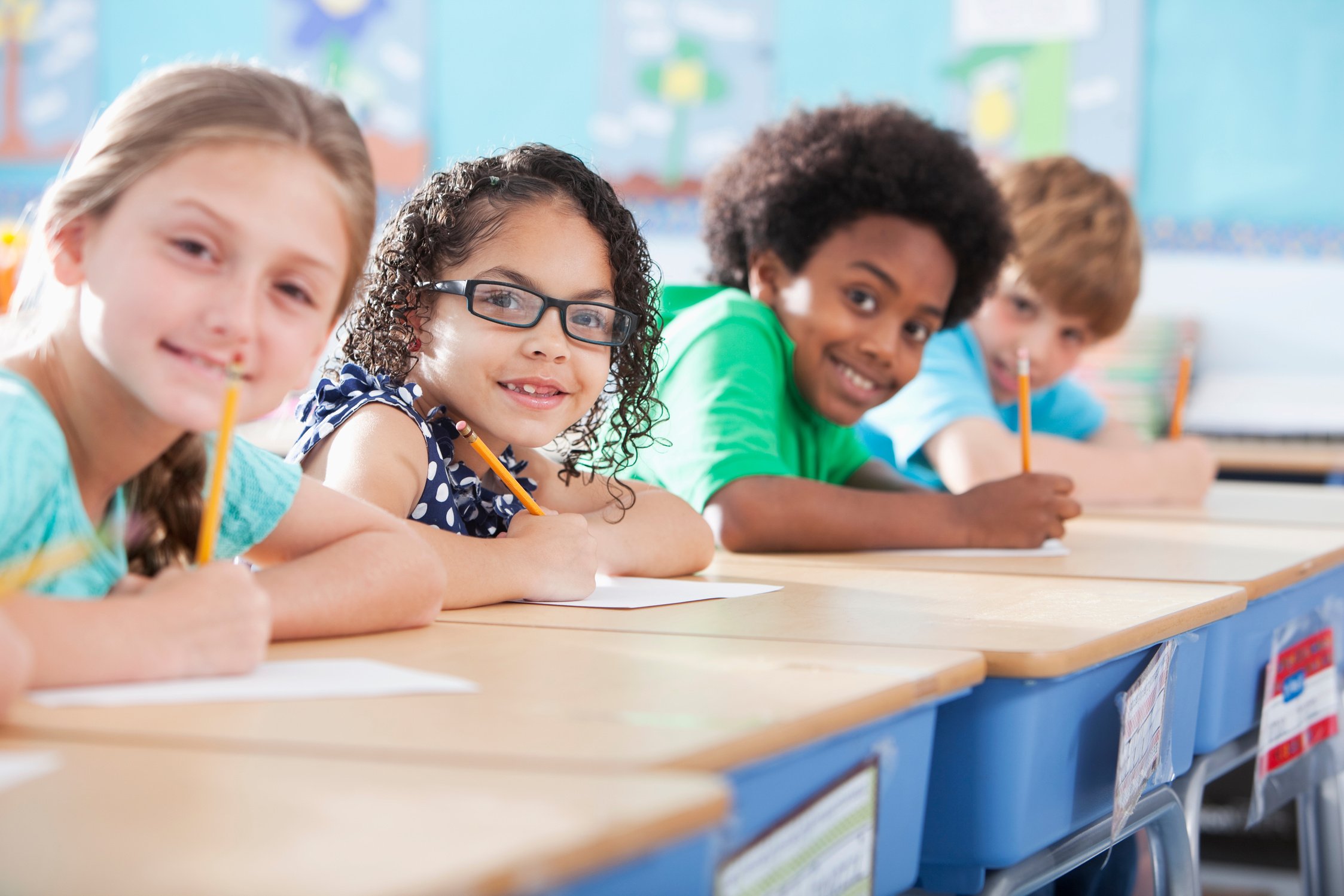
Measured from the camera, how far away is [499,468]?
1118 millimetres

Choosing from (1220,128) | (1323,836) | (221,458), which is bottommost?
(1323,836)

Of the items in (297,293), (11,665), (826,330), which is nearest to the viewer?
(11,665)

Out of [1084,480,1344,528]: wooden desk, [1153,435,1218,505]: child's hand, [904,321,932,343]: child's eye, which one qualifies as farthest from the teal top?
[1153,435,1218,505]: child's hand

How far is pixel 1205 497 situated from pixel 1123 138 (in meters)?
1.58

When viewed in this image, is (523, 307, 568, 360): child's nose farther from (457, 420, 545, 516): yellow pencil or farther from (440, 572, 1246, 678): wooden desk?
(440, 572, 1246, 678): wooden desk

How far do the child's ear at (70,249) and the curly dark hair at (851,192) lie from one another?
1209 millimetres

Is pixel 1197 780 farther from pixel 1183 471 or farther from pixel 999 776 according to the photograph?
pixel 1183 471

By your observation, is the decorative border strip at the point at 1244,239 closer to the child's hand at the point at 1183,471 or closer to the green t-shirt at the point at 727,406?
the child's hand at the point at 1183,471

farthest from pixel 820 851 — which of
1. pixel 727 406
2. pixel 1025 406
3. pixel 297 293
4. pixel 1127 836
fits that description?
pixel 1025 406

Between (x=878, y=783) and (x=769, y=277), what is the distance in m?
1.27

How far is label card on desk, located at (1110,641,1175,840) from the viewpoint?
94 centimetres

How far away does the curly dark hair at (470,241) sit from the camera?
1235 mm

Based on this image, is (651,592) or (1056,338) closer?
(651,592)

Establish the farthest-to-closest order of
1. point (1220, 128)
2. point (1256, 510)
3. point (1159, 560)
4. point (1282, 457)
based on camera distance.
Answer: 1. point (1220, 128)
2. point (1282, 457)
3. point (1256, 510)
4. point (1159, 560)
